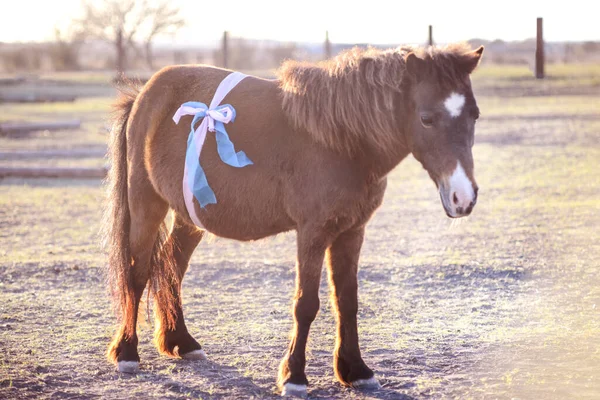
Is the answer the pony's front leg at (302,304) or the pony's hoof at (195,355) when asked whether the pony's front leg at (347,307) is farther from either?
the pony's hoof at (195,355)

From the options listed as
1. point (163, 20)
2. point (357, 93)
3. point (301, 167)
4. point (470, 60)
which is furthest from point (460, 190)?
point (163, 20)

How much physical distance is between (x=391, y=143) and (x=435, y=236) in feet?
16.2

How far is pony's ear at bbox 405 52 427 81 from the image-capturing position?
386cm

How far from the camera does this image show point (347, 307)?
4457mm

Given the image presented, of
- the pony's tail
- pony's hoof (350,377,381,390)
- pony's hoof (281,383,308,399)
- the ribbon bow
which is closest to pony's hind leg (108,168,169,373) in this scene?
the pony's tail

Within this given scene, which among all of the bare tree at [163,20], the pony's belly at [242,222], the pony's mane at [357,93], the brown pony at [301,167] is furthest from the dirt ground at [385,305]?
the bare tree at [163,20]

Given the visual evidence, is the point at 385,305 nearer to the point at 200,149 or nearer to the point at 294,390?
the point at 294,390

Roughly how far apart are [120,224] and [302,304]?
1.51 meters

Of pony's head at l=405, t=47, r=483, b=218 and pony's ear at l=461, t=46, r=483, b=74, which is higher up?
pony's ear at l=461, t=46, r=483, b=74

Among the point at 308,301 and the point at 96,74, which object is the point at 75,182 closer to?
the point at 308,301

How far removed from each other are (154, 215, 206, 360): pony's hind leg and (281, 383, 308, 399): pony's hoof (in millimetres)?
941

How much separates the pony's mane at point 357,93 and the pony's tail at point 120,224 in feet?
4.57

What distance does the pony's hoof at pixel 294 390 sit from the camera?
13.9ft

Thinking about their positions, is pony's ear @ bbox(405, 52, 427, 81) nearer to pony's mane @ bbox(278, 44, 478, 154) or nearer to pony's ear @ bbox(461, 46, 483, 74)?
pony's mane @ bbox(278, 44, 478, 154)
